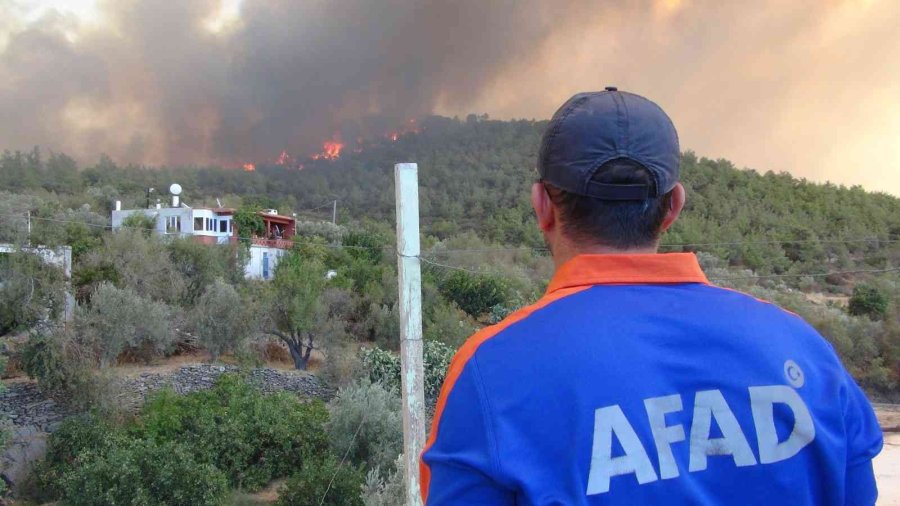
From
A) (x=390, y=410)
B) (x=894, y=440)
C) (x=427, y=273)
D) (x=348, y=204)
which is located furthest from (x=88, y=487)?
(x=348, y=204)

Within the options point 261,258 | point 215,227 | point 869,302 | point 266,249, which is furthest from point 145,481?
point 869,302

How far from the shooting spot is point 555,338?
3.09 feet

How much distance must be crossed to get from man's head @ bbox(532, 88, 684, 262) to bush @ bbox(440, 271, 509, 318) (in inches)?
996

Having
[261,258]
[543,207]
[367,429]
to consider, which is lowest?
[367,429]

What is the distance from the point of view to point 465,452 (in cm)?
92

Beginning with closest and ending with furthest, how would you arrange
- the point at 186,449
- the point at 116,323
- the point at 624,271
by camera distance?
the point at 624,271
the point at 186,449
the point at 116,323

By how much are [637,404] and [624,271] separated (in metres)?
0.22

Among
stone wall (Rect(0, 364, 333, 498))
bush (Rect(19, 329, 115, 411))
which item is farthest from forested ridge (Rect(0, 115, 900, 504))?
stone wall (Rect(0, 364, 333, 498))

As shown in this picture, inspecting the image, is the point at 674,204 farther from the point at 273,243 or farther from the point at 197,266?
the point at 273,243

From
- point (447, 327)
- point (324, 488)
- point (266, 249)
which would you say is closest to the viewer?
point (324, 488)

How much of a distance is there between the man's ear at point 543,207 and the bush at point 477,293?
25255 mm

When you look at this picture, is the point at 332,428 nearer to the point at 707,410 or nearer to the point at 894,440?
the point at 894,440

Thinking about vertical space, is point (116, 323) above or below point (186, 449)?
above

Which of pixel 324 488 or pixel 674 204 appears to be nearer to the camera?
pixel 674 204
